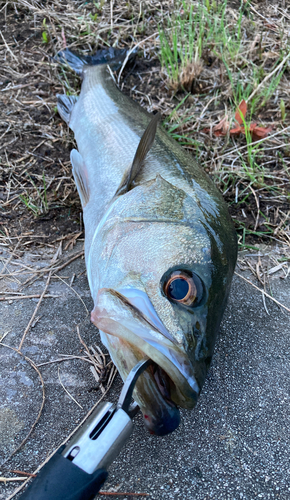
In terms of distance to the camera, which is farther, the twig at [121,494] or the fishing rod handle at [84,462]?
the twig at [121,494]

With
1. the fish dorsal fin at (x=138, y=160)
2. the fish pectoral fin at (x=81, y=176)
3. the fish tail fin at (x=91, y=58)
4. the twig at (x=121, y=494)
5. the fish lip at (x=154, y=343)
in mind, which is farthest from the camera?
the fish tail fin at (x=91, y=58)

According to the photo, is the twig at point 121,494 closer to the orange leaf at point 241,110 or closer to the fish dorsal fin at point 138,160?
the fish dorsal fin at point 138,160

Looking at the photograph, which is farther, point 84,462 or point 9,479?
point 9,479

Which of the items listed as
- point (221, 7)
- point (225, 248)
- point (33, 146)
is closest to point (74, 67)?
point (33, 146)

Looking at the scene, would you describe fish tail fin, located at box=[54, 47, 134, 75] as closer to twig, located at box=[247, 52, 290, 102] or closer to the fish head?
twig, located at box=[247, 52, 290, 102]

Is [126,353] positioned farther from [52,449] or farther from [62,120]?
[62,120]

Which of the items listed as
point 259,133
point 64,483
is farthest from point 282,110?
point 64,483

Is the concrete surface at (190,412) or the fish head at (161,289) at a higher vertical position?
the fish head at (161,289)

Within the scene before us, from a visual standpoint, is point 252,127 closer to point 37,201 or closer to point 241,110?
point 241,110

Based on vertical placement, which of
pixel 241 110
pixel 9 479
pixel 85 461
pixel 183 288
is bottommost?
pixel 241 110

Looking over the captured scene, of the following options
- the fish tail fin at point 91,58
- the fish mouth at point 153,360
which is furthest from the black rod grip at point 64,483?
the fish tail fin at point 91,58
